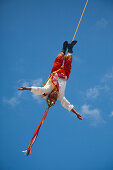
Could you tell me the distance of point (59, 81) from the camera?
14.5ft

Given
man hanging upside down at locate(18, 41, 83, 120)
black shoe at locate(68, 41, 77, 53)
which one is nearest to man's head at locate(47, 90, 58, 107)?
man hanging upside down at locate(18, 41, 83, 120)

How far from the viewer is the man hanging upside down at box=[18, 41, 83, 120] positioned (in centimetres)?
435

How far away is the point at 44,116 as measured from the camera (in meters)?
4.62

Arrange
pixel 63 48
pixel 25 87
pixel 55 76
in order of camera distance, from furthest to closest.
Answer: pixel 63 48 → pixel 55 76 → pixel 25 87

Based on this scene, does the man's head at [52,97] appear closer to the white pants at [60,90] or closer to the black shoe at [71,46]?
the white pants at [60,90]

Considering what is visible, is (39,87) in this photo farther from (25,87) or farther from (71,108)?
(71,108)

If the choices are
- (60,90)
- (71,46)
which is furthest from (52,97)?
(71,46)

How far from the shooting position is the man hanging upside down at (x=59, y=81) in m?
4.35

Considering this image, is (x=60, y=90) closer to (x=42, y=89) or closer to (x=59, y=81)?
(x=59, y=81)

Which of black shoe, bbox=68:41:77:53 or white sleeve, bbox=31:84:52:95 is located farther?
black shoe, bbox=68:41:77:53

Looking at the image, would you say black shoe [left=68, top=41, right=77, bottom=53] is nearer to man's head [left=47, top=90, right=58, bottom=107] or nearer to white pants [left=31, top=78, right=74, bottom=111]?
white pants [left=31, top=78, right=74, bottom=111]

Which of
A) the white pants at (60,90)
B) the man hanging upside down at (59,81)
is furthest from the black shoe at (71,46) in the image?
the white pants at (60,90)

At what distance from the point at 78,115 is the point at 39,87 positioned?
0.97 metres

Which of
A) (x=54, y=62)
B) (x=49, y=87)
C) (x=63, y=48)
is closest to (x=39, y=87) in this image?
(x=49, y=87)
